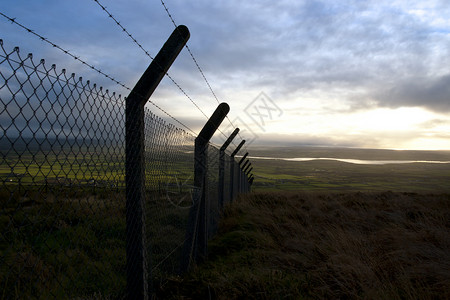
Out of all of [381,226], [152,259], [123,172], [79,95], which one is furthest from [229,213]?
[79,95]

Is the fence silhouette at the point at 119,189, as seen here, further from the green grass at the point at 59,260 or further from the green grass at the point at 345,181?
the green grass at the point at 345,181

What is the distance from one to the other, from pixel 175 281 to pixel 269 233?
9.04 feet

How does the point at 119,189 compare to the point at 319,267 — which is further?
the point at 319,267

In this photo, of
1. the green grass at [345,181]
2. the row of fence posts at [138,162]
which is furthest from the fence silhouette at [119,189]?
the green grass at [345,181]

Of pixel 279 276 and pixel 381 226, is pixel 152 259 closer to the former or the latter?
pixel 279 276

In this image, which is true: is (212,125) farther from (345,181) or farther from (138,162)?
(345,181)

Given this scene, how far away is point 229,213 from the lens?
7.50 meters

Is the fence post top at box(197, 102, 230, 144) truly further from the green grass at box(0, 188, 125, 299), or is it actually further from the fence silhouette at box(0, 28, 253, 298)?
the green grass at box(0, 188, 125, 299)

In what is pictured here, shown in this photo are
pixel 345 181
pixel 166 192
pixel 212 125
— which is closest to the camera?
pixel 166 192

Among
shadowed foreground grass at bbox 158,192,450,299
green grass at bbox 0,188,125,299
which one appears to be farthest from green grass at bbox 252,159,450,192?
green grass at bbox 0,188,125,299

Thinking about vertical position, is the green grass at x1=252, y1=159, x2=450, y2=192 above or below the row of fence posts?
below

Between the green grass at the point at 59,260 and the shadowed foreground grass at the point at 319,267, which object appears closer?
the green grass at the point at 59,260

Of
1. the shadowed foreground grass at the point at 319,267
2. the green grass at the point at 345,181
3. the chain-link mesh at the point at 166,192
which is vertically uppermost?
the chain-link mesh at the point at 166,192

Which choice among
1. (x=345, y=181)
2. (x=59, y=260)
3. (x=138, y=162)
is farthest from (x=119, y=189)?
(x=345, y=181)
